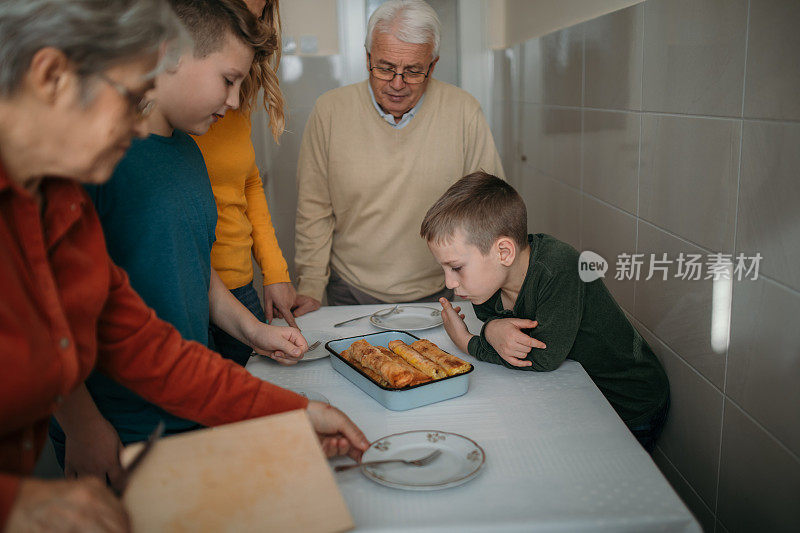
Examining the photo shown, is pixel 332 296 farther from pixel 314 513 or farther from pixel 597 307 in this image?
pixel 314 513

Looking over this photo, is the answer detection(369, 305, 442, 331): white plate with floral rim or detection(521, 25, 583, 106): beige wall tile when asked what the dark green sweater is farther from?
detection(521, 25, 583, 106): beige wall tile

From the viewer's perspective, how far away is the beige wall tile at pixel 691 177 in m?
1.46

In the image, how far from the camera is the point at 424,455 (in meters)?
1.07

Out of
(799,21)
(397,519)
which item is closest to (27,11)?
(397,519)

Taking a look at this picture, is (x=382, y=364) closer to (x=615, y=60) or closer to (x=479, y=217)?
(x=479, y=217)

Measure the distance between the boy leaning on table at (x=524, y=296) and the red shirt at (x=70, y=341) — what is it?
1.90ft

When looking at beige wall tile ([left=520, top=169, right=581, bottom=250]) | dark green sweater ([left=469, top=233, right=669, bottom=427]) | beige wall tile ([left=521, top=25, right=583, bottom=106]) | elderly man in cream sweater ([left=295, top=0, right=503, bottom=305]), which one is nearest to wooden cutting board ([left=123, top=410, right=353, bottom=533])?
dark green sweater ([left=469, top=233, right=669, bottom=427])

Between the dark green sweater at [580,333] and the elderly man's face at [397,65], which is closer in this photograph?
the dark green sweater at [580,333]

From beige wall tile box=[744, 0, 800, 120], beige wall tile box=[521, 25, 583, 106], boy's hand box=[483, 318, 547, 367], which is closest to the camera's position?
beige wall tile box=[744, 0, 800, 120]

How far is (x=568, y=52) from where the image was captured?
2629 millimetres

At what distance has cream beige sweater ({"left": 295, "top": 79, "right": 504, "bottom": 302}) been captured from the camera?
2.30 metres

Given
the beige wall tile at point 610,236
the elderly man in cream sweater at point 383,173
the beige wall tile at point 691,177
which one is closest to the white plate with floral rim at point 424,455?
the beige wall tile at point 691,177

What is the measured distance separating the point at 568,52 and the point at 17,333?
238cm

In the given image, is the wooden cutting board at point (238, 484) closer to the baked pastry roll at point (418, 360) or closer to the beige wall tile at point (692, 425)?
the baked pastry roll at point (418, 360)
